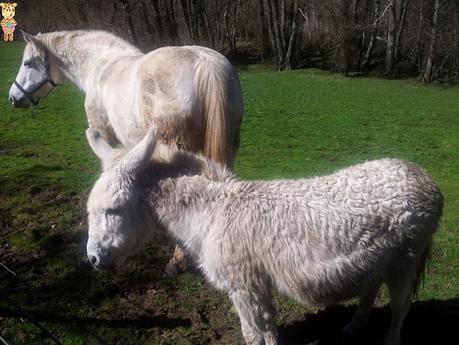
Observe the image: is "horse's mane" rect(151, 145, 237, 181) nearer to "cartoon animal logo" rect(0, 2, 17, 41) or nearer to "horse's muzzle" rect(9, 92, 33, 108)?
"horse's muzzle" rect(9, 92, 33, 108)

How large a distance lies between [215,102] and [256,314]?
196 centimetres

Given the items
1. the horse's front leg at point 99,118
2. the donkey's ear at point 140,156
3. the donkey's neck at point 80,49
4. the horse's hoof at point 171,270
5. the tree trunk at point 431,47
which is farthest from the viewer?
the tree trunk at point 431,47

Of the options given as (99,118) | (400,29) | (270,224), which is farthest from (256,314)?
(400,29)

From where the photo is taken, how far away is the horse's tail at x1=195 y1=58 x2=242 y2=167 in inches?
164

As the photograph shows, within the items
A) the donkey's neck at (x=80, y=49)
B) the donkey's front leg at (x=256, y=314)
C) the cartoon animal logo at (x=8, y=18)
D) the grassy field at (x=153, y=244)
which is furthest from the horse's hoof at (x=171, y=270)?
the cartoon animal logo at (x=8, y=18)

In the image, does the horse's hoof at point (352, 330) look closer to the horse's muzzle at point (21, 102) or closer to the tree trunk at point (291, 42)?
the horse's muzzle at point (21, 102)

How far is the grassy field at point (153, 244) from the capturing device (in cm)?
395

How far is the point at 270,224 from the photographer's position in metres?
2.91

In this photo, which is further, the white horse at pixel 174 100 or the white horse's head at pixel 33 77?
the white horse's head at pixel 33 77

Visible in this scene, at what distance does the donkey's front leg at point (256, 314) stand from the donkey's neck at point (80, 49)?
13.1 ft

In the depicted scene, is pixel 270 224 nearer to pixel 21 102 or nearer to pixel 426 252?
pixel 426 252

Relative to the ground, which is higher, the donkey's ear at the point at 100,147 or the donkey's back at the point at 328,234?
the donkey's ear at the point at 100,147

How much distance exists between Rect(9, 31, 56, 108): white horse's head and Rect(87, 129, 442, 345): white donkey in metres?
3.75

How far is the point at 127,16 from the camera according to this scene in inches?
975
